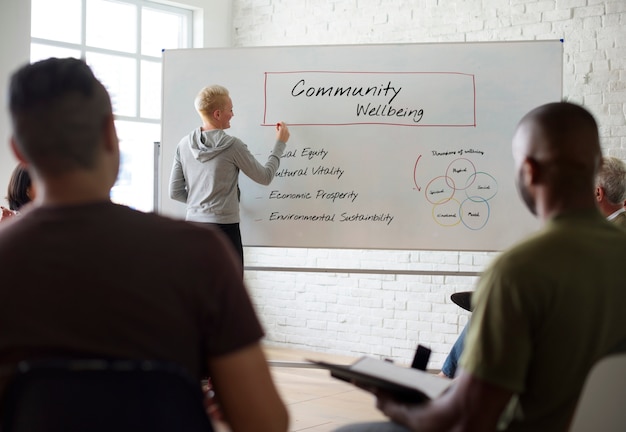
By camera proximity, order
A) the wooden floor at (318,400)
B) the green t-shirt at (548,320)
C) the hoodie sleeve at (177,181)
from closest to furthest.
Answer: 1. the green t-shirt at (548,320)
2. the wooden floor at (318,400)
3. the hoodie sleeve at (177,181)

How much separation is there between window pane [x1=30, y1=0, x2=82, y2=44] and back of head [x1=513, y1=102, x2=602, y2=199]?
4265mm

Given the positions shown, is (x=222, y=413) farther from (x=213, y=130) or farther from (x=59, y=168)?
(x=213, y=130)

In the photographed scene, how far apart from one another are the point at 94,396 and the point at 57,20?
15.4ft

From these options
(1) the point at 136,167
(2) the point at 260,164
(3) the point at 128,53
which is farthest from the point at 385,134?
(3) the point at 128,53

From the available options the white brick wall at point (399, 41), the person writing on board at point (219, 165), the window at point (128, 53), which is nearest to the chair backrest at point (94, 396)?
the person writing on board at point (219, 165)

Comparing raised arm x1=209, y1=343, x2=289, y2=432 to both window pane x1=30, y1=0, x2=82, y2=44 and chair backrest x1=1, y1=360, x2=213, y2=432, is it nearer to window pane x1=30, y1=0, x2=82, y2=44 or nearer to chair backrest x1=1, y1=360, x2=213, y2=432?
chair backrest x1=1, y1=360, x2=213, y2=432

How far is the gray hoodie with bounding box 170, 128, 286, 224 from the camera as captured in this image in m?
3.72

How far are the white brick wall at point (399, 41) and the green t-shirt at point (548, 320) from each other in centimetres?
317

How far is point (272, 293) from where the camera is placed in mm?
5629

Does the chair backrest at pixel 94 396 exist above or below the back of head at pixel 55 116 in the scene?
below

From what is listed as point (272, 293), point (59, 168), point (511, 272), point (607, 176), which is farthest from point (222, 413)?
point (272, 293)

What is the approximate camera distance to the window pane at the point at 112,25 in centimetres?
523

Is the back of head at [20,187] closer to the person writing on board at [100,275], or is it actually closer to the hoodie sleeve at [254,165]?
Answer: the hoodie sleeve at [254,165]

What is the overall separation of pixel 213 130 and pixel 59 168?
277 centimetres
